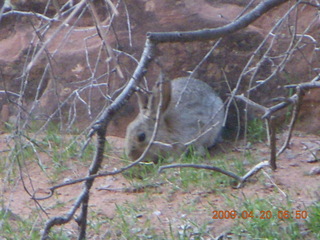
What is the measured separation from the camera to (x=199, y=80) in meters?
6.07

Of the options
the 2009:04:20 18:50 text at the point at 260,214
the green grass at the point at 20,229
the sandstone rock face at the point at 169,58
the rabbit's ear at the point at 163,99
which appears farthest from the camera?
the sandstone rock face at the point at 169,58

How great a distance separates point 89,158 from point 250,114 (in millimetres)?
1628

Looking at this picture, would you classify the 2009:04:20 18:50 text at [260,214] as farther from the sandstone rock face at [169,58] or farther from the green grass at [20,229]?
the sandstone rock face at [169,58]

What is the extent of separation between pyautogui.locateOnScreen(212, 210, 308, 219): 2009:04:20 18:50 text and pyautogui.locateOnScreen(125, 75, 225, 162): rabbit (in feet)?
3.81

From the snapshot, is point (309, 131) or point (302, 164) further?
point (309, 131)

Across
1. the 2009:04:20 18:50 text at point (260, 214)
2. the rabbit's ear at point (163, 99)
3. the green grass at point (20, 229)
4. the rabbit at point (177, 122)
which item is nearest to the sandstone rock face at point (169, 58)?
the rabbit at point (177, 122)

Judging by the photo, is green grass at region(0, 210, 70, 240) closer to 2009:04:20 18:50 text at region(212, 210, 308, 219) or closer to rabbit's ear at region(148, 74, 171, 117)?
2009:04:20 18:50 text at region(212, 210, 308, 219)

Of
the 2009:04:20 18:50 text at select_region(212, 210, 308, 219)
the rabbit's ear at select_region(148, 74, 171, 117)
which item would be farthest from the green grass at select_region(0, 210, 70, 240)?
A: the rabbit's ear at select_region(148, 74, 171, 117)

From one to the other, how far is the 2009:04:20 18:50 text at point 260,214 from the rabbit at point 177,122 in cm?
116

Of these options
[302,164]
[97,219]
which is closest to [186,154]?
[302,164]

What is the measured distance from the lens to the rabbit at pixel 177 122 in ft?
17.7

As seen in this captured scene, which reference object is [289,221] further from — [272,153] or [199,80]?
[199,80]

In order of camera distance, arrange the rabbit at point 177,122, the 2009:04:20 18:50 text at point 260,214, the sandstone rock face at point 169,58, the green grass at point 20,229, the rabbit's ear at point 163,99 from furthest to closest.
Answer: the sandstone rock face at point 169,58 → the rabbit at point 177,122 → the rabbit's ear at point 163,99 → the green grass at point 20,229 → the 2009:04:20 18:50 text at point 260,214

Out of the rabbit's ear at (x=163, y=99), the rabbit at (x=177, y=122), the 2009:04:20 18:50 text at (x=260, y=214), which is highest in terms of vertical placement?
the rabbit's ear at (x=163, y=99)
